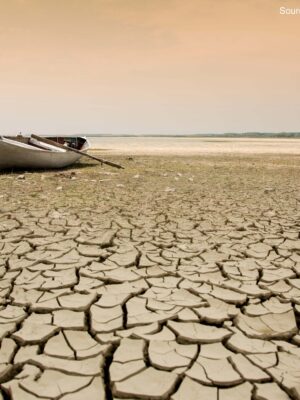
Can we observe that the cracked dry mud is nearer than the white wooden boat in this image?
Yes

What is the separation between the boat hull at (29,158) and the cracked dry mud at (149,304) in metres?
3.88

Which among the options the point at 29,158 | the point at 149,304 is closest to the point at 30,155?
the point at 29,158

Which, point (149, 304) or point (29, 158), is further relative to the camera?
point (29, 158)

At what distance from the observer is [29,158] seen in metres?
8.58

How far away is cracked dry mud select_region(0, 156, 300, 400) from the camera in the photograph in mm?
1514

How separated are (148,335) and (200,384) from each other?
1.39ft

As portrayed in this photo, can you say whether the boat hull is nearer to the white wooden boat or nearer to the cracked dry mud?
the white wooden boat

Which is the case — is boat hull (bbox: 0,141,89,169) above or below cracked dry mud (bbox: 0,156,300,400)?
above

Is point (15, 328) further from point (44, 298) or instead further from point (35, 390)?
point (35, 390)

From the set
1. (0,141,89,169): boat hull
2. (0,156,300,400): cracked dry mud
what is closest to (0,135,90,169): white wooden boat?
(0,141,89,169): boat hull

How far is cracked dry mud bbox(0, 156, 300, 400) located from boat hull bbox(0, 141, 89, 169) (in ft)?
12.7

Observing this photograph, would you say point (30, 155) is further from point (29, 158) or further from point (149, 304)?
point (149, 304)

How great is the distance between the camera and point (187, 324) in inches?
77.2

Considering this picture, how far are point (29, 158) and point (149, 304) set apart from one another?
23.7 feet
